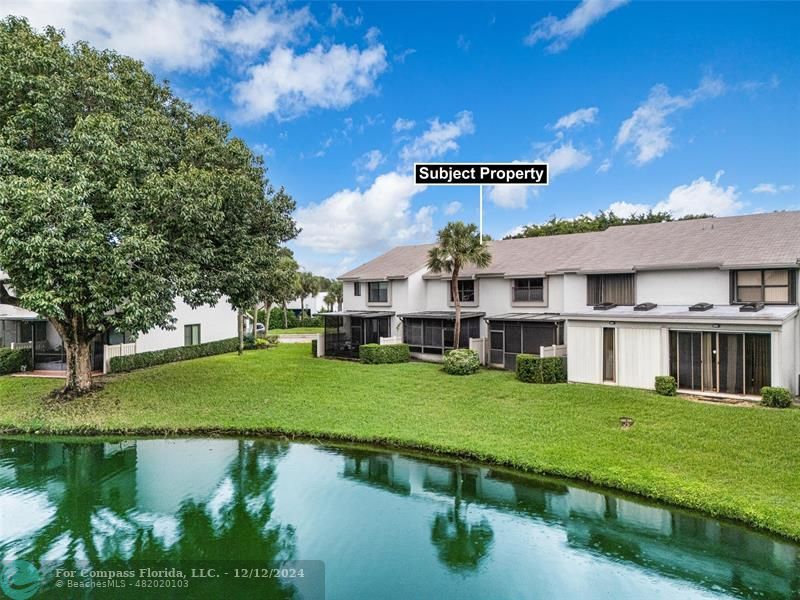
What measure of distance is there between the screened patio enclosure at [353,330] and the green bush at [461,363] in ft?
24.1

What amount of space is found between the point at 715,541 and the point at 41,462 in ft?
59.3

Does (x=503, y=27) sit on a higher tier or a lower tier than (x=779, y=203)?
higher

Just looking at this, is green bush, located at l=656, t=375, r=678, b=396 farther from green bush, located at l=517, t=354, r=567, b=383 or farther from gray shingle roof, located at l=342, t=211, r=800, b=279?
gray shingle roof, located at l=342, t=211, r=800, b=279

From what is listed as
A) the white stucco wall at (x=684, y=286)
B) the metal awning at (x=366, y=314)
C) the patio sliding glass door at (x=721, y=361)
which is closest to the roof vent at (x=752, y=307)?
the white stucco wall at (x=684, y=286)

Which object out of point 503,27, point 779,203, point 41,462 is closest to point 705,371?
point 503,27

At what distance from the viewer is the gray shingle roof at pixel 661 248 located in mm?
18211

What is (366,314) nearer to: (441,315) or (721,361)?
(441,315)

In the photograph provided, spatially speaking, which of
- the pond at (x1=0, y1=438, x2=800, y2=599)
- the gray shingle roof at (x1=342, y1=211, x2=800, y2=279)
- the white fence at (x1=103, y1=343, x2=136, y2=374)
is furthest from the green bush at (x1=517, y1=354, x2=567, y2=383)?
the white fence at (x1=103, y1=343, x2=136, y2=374)

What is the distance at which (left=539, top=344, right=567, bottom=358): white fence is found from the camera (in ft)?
67.4

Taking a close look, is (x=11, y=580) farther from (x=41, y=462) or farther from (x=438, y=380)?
(x=438, y=380)

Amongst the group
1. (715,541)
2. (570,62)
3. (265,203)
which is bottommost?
(715,541)

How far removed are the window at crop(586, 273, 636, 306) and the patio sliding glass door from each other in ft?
12.6

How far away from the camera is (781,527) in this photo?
9273 mm

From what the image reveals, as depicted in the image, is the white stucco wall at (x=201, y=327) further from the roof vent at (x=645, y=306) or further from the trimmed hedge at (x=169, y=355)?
the roof vent at (x=645, y=306)
